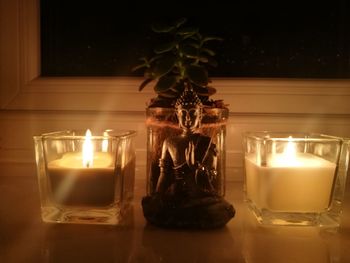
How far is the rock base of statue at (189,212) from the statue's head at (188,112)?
0.11 m

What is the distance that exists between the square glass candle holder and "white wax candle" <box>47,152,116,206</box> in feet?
0.72

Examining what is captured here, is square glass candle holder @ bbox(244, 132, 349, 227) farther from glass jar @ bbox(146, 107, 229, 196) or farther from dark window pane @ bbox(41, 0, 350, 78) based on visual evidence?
dark window pane @ bbox(41, 0, 350, 78)

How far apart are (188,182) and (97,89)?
0.43 m

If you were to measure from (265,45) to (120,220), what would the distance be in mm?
585

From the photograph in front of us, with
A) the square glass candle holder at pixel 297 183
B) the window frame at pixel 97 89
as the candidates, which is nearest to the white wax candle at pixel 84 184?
the square glass candle holder at pixel 297 183

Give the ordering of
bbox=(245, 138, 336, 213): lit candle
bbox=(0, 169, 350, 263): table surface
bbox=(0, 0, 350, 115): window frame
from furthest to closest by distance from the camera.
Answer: bbox=(0, 0, 350, 115): window frame → bbox=(245, 138, 336, 213): lit candle → bbox=(0, 169, 350, 263): table surface

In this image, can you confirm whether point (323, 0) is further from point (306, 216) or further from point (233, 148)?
point (306, 216)

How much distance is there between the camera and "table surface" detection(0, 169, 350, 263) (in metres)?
0.45

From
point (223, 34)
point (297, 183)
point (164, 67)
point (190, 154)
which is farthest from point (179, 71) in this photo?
point (223, 34)

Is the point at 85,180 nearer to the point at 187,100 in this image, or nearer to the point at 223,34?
the point at 187,100

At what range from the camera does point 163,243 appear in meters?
0.49

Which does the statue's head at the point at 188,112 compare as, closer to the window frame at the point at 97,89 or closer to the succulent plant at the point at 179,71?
the succulent plant at the point at 179,71

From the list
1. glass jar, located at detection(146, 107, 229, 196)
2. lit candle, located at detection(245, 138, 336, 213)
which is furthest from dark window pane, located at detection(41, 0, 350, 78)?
lit candle, located at detection(245, 138, 336, 213)

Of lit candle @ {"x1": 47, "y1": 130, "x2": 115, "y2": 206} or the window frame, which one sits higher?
the window frame
